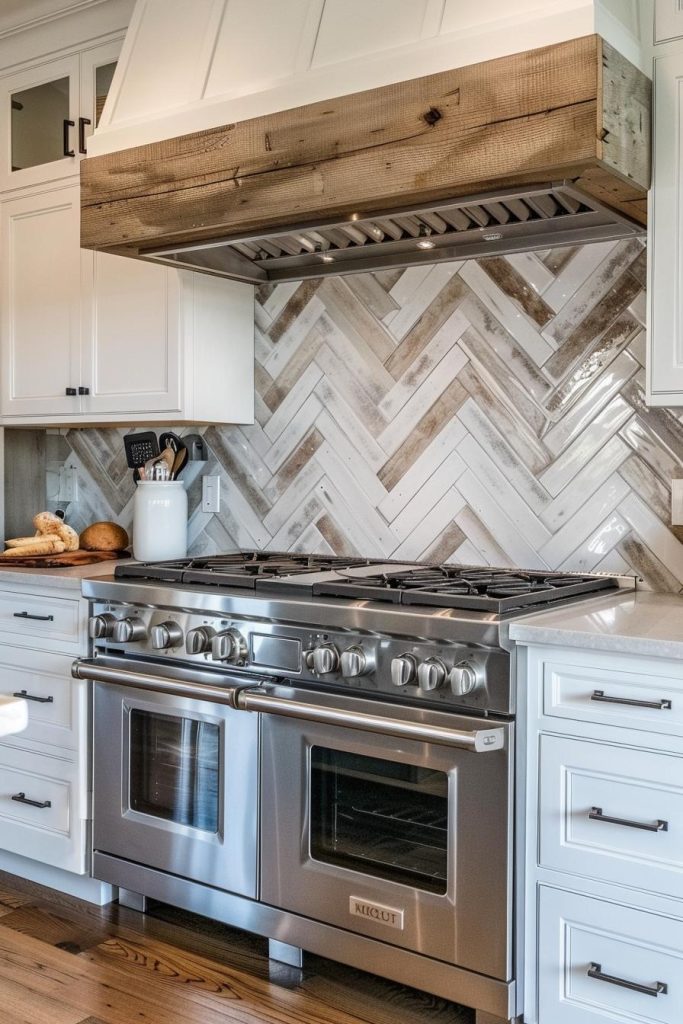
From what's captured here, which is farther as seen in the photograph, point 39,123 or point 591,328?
point 39,123

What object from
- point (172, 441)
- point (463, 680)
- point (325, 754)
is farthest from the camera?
point (172, 441)

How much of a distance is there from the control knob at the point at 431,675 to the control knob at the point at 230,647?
20.6 inches

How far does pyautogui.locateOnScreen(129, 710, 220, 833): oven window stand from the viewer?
7.92ft

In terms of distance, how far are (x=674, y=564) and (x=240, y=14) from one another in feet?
5.88

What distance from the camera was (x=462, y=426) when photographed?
2.73 m

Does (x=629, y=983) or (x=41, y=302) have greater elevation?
(x=41, y=302)

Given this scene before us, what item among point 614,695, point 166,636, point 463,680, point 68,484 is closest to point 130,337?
point 68,484

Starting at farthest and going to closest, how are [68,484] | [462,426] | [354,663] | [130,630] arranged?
1. [68,484]
2. [462,426]
3. [130,630]
4. [354,663]

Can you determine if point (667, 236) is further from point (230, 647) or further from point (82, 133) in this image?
point (82, 133)

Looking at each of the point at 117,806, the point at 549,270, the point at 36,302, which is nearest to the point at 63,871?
the point at 117,806

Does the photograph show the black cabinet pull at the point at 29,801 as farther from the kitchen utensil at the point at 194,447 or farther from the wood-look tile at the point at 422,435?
the wood-look tile at the point at 422,435

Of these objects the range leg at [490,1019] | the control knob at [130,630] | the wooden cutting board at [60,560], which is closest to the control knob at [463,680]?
the range leg at [490,1019]

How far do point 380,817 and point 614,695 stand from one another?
0.61m

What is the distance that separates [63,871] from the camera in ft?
9.19
